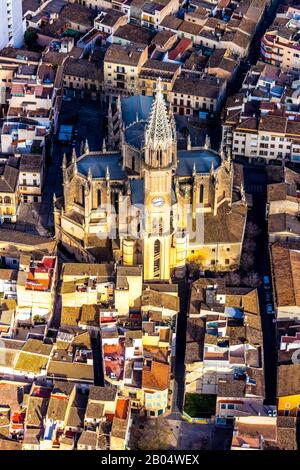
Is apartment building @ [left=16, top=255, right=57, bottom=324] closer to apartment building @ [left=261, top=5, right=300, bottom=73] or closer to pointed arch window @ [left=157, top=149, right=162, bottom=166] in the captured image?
pointed arch window @ [left=157, top=149, right=162, bottom=166]

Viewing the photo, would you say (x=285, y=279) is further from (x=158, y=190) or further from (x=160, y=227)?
(x=158, y=190)

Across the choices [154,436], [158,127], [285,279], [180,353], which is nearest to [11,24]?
[158,127]

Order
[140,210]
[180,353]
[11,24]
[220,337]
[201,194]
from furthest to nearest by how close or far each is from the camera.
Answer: [11,24], [201,194], [140,210], [180,353], [220,337]

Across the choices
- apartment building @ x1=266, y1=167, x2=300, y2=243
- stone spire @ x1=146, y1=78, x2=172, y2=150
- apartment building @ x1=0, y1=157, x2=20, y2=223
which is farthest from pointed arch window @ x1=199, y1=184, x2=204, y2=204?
apartment building @ x1=0, y1=157, x2=20, y2=223

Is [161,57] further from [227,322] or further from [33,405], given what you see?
[33,405]

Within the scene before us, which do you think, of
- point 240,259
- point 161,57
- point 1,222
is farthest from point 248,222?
point 161,57

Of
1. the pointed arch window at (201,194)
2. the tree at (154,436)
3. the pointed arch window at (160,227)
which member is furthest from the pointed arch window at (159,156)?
the tree at (154,436)
